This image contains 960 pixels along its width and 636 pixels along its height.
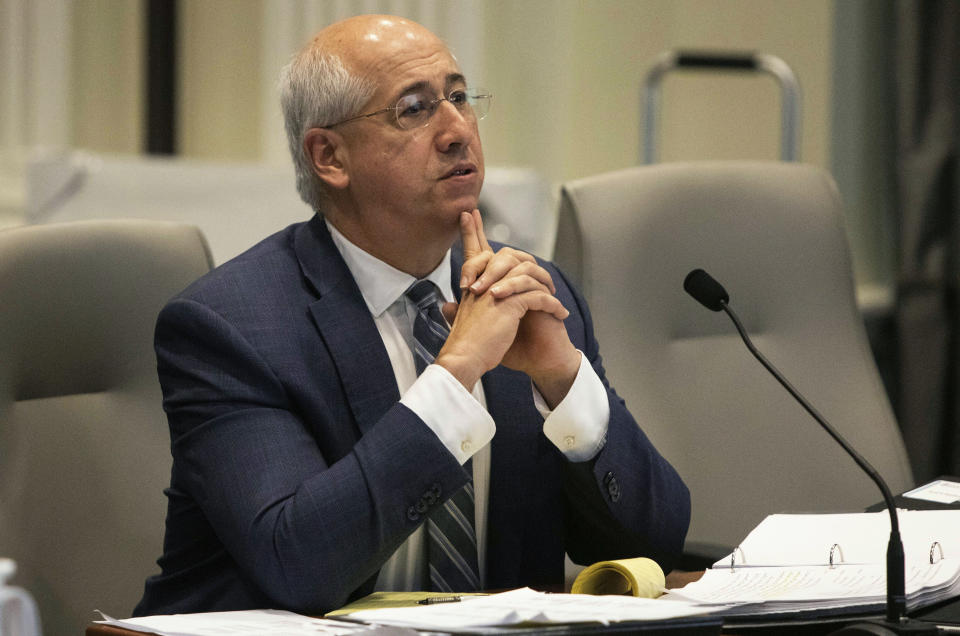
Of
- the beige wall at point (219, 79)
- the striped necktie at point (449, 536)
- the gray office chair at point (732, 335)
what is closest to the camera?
the striped necktie at point (449, 536)

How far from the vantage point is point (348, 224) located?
1674 millimetres

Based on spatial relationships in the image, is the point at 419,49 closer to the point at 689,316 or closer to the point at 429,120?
the point at 429,120

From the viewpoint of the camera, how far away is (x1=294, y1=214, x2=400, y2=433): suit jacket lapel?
1.50 meters

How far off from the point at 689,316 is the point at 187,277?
878 mm

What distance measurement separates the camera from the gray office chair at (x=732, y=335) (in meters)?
2.10

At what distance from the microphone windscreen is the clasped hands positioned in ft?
0.60

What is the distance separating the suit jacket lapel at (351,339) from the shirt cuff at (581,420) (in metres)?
0.21

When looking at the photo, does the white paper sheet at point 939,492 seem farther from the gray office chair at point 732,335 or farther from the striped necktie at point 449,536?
the striped necktie at point 449,536

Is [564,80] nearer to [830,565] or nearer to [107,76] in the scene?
[107,76]

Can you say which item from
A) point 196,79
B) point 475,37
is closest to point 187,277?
point 475,37

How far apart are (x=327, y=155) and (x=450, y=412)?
499 millimetres

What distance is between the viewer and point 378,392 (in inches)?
59.4

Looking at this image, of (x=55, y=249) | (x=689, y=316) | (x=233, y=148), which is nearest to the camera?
(x=55, y=249)

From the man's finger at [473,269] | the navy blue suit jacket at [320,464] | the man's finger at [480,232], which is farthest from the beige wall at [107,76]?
the man's finger at [473,269]
